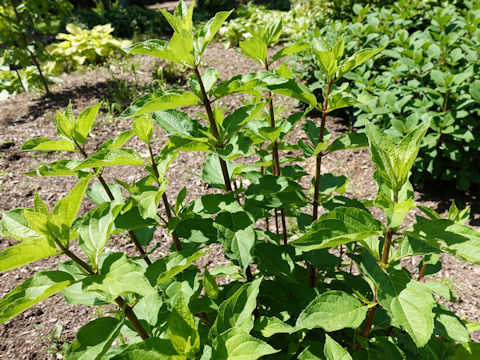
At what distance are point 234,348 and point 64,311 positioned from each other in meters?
2.52

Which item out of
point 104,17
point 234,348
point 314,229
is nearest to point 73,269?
point 234,348

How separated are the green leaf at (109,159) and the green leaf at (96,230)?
0.49ft

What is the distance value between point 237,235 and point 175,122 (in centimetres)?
55

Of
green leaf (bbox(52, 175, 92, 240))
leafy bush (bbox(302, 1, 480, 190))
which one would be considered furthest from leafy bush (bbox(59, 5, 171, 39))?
green leaf (bbox(52, 175, 92, 240))

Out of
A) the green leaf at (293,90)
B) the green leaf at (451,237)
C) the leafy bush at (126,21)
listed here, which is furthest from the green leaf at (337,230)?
the leafy bush at (126,21)

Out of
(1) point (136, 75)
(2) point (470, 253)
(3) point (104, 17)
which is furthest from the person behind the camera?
(3) point (104, 17)

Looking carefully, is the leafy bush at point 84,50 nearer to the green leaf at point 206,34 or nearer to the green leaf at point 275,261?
the green leaf at point 206,34

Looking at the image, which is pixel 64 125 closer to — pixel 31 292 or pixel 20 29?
pixel 31 292

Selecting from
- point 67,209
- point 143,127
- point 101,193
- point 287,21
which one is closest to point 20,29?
point 287,21

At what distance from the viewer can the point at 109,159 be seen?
123cm

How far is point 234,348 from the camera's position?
105 cm

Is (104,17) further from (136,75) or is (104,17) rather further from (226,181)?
(226,181)

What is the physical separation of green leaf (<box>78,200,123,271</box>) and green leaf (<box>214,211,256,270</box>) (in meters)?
0.41

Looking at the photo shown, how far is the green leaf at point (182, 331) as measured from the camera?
42.7 inches
